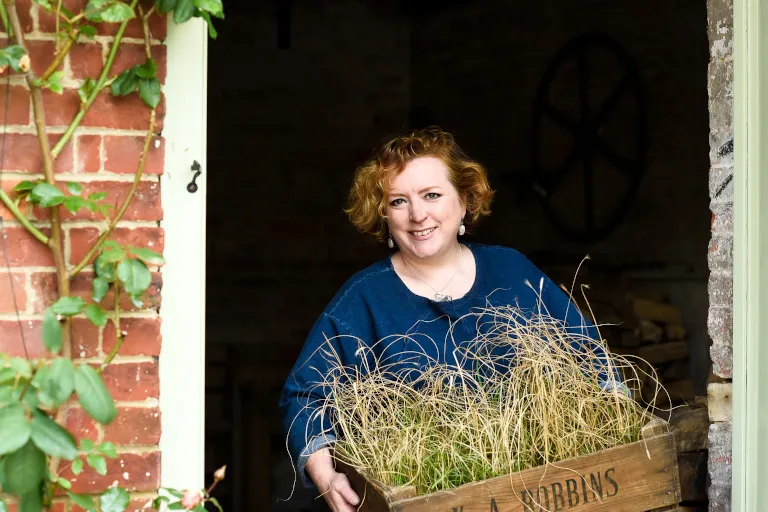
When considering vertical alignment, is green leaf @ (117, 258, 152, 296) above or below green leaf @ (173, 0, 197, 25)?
below

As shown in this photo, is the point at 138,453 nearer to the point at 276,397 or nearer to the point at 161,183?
the point at 161,183

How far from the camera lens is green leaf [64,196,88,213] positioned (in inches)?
72.6

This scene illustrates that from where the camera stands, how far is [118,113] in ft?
6.44

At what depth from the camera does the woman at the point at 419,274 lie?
8.39 ft

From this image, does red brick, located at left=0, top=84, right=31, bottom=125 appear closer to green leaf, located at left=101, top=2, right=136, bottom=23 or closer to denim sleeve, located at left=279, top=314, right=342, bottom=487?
green leaf, located at left=101, top=2, right=136, bottom=23

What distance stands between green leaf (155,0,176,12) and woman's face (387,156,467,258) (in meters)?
0.96

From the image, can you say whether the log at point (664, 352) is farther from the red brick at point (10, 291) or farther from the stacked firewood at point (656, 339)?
the red brick at point (10, 291)

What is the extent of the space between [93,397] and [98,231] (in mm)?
448

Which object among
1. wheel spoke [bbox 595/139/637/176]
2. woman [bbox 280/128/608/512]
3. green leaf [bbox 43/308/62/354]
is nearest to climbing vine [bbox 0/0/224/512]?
green leaf [bbox 43/308/62/354]

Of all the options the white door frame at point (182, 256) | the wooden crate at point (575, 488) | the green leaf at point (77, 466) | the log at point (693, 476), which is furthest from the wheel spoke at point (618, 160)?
the green leaf at point (77, 466)

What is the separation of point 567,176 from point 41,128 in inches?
193

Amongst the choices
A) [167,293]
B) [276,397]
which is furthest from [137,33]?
[276,397]

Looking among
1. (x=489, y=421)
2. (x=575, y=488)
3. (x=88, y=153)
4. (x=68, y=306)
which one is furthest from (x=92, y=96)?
(x=575, y=488)

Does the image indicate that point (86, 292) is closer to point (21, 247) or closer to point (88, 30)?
point (21, 247)
